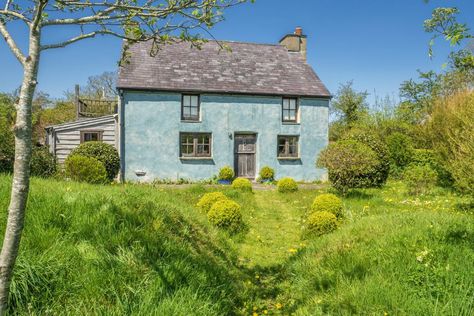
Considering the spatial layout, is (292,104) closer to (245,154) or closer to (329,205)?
(245,154)

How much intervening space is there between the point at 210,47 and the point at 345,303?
21558 mm

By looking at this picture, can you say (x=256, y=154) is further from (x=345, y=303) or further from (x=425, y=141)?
(x=345, y=303)

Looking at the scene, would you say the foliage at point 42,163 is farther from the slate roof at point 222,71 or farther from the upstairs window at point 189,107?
the upstairs window at point 189,107

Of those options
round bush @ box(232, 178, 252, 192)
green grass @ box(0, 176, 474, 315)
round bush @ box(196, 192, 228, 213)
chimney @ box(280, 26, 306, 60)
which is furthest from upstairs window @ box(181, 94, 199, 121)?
green grass @ box(0, 176, 474, 315)

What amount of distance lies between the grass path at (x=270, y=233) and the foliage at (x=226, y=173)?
5.78 m

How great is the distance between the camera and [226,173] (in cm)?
2011

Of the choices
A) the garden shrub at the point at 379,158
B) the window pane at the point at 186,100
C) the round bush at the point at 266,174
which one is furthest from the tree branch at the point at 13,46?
the round bush at the point at 266,174

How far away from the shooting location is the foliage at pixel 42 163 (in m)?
13.2

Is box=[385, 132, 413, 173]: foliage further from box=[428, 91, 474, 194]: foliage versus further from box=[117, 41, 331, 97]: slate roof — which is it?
box=[117, 41, 331, 97]: slate roof

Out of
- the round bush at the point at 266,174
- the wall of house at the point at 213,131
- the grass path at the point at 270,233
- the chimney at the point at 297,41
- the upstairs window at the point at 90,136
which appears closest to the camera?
the grass path at the point at 270,233

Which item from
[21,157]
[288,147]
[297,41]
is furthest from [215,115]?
[21,157]

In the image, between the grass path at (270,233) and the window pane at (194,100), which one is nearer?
the grass path at (270,233)

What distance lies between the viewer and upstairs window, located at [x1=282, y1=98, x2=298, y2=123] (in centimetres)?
2211

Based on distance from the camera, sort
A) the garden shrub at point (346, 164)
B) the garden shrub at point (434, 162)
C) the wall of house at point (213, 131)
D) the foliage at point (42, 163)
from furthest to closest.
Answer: the wall of house at point (213, 131), the garden shrub at point (434, 162), the garden shrub at point (346, 164), the foliage at point (42, 163)
